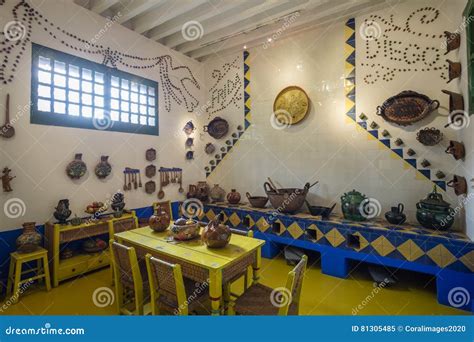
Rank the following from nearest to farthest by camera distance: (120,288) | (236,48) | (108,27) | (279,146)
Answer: (120,288) < (108,27) < (279,146) < (236,48)

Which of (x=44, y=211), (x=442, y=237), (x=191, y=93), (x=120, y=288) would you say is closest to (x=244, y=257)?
(x=120, y=288)

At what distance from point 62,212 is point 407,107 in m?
4.10

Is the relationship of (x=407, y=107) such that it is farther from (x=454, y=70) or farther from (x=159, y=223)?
(x=159, y=223)

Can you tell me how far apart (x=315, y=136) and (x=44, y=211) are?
3.50 m

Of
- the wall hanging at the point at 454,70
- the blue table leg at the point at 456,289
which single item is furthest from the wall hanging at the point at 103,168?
the wall hanging at the point at 454,70

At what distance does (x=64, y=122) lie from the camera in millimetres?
2861

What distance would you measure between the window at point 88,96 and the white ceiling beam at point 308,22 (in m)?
1.42

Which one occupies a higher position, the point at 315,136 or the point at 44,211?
the point at 315,136

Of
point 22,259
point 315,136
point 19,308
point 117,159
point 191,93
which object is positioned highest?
point 191,93

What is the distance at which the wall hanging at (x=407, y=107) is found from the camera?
2.68m

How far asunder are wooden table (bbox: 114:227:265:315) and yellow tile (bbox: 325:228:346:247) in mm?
1196

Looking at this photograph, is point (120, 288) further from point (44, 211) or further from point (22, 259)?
point (44, 211)

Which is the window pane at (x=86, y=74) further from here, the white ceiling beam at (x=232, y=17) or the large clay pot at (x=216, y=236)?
the large clay pot at (x=216, y=236)

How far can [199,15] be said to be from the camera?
10.5ft
